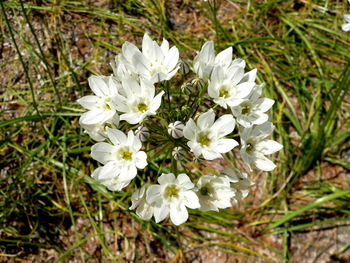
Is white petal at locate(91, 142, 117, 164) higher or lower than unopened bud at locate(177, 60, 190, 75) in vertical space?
lower

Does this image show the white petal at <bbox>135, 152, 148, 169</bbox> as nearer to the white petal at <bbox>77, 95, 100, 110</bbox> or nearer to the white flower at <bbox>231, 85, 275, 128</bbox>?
the white petal at <bbox>77, 95, 100, 110</bbox>

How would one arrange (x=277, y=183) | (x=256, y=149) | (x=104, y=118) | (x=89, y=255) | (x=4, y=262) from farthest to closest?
(x=277, y=183), (x=89, y=255), (x=4, y=262), (x=256, y=149), (x=104, y=118)

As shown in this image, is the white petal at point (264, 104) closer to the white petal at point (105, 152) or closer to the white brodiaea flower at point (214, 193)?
the white brodiaea flower at point (214, 193)

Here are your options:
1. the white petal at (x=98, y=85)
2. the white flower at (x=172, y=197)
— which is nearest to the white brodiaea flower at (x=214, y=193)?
the white flower at (x=172, y=197)

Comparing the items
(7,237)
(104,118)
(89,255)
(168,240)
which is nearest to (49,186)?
(7,237)

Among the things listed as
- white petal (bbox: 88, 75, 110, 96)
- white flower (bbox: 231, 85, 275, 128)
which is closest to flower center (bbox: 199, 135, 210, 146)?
white flower (bbox: 231, 85, 275, 128)

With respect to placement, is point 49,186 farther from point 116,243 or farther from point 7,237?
point 116,243
